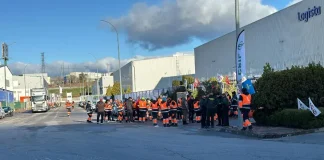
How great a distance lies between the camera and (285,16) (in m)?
37.1

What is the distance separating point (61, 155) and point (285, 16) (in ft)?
99.0

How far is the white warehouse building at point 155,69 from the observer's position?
307 feet

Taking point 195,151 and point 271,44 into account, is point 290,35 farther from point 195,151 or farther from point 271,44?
point 195,151

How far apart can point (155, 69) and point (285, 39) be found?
59975 millimetres

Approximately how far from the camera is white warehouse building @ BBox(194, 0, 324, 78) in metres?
32.1

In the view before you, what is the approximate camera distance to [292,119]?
15930 mm

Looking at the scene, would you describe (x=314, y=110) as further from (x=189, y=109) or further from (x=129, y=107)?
(x=129, y=107)

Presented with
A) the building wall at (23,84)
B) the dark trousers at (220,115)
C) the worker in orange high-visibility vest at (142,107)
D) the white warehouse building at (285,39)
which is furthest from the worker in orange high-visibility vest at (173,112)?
the building wall at (23,84)

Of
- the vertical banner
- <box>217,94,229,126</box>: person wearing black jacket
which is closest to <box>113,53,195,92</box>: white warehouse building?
<box>217,94,229,126</box>: person wearing black jacket

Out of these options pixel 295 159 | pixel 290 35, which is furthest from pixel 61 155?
pixel 290 35

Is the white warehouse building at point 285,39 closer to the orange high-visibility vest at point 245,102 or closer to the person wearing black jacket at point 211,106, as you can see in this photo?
the person wearing black jacket at point 211,106

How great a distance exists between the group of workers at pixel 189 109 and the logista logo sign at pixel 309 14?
1197 cm

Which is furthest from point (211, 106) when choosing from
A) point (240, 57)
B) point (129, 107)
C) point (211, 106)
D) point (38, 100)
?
point (38, 100)

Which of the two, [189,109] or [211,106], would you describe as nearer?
[211,106]
